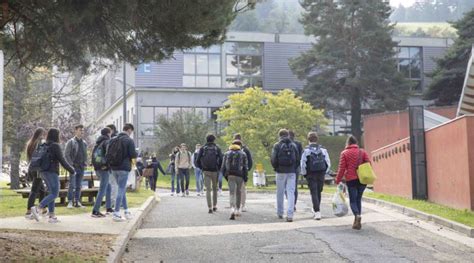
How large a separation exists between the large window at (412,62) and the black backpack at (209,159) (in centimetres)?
4463

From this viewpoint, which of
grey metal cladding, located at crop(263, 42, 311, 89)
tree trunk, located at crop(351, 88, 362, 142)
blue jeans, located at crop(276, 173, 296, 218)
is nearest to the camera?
blue jeans, located at crop(276, 173, 296, 218)

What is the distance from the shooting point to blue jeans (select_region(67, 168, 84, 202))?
1306 centimetres

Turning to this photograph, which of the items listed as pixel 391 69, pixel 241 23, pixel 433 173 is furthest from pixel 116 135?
pixel 241 23

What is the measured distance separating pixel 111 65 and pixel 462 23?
36.8 meters

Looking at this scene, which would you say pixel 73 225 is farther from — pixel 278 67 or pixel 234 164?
pixel 278 67

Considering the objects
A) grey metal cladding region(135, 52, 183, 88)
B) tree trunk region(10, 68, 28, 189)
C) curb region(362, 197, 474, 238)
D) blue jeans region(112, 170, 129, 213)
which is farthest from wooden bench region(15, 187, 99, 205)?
grey metal cladding region(135, 52, 183, 88)

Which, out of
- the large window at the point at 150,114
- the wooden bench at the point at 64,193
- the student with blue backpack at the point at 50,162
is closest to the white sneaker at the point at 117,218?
the student with blue backpack at the point at 50,162

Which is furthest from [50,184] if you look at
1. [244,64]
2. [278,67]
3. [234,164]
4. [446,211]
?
[278,67]

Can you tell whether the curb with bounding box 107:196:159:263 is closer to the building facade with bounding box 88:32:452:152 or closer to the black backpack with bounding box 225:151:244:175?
the black backpack with bounding box 225:151:244:175

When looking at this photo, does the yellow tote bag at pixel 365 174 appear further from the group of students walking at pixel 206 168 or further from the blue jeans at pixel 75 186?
the blue jeans at pixel 75 186

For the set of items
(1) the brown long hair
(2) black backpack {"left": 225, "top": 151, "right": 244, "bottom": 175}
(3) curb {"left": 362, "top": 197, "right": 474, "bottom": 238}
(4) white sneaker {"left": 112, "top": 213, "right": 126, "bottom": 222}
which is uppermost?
(1) the brown long hair

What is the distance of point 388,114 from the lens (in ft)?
112

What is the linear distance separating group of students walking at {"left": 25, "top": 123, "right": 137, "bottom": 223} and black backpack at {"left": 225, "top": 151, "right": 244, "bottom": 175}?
7.33 ft

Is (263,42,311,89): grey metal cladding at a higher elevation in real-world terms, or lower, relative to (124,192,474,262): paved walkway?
higher
